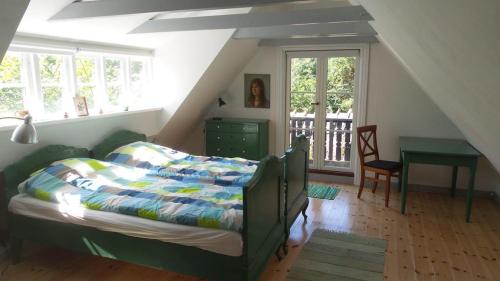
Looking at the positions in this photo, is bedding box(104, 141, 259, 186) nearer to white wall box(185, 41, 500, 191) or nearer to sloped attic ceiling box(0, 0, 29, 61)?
sloped attic ceiling box(0, 0, 29, 61)

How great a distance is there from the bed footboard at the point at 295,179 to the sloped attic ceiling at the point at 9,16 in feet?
6.66

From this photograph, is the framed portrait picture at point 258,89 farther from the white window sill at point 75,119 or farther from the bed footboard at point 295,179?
the bed footboard at point 295,179

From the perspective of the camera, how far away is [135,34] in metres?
4.00

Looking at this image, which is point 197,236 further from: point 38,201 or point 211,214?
point 38,201

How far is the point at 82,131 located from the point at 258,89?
264 cm

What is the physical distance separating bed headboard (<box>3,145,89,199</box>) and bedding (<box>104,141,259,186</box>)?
0.50m

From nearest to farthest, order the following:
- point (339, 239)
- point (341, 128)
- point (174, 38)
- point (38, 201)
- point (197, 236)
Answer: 1. point (197, 236)
2. point (38, 201)
3. point (339, 239)
4. point (174, 38)
5. point (341, 128)

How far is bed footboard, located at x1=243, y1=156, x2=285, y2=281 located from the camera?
85.9 inches

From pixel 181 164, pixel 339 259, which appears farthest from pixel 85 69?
pixel 339 259

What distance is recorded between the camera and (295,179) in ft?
10.6

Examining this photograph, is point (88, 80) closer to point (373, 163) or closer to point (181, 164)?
point (181, 164)

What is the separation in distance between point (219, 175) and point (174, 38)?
208cm

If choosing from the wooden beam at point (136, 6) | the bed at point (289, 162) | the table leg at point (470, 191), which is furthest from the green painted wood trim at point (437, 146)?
the wooden beam at point (136, 6)

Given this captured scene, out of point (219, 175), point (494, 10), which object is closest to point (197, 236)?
point (219, 175)
